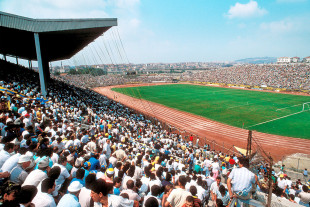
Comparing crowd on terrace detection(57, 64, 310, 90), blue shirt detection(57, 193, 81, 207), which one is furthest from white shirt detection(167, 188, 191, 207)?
crowd on terrace detection(57, 64, 310, 90)

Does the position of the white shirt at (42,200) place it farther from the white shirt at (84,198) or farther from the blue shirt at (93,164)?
the blue shirt at (93,164)

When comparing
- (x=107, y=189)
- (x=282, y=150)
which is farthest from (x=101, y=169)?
(x=282, y=150)

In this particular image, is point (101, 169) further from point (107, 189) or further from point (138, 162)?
point (107, 189)

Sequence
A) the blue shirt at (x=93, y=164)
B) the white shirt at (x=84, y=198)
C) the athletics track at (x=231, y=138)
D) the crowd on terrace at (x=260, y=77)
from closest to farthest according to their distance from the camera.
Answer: the white shirt at (x=84, y=198)
the blue shirt at (x=93, y=164)
the athletics track at (x=231, y=138)
the crowd on terrace at (x=260, y=77)

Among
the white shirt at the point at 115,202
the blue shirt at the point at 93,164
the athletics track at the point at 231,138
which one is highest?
the white shirt at the point at 115,202

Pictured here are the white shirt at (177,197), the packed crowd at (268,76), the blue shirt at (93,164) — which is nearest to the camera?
the white shirt at (177,197)

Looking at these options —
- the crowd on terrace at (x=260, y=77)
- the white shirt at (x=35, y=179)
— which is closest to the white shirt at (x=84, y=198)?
the white shirt at (x=35, y=179)

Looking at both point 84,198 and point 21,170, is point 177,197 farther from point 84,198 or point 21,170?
point 21,170
